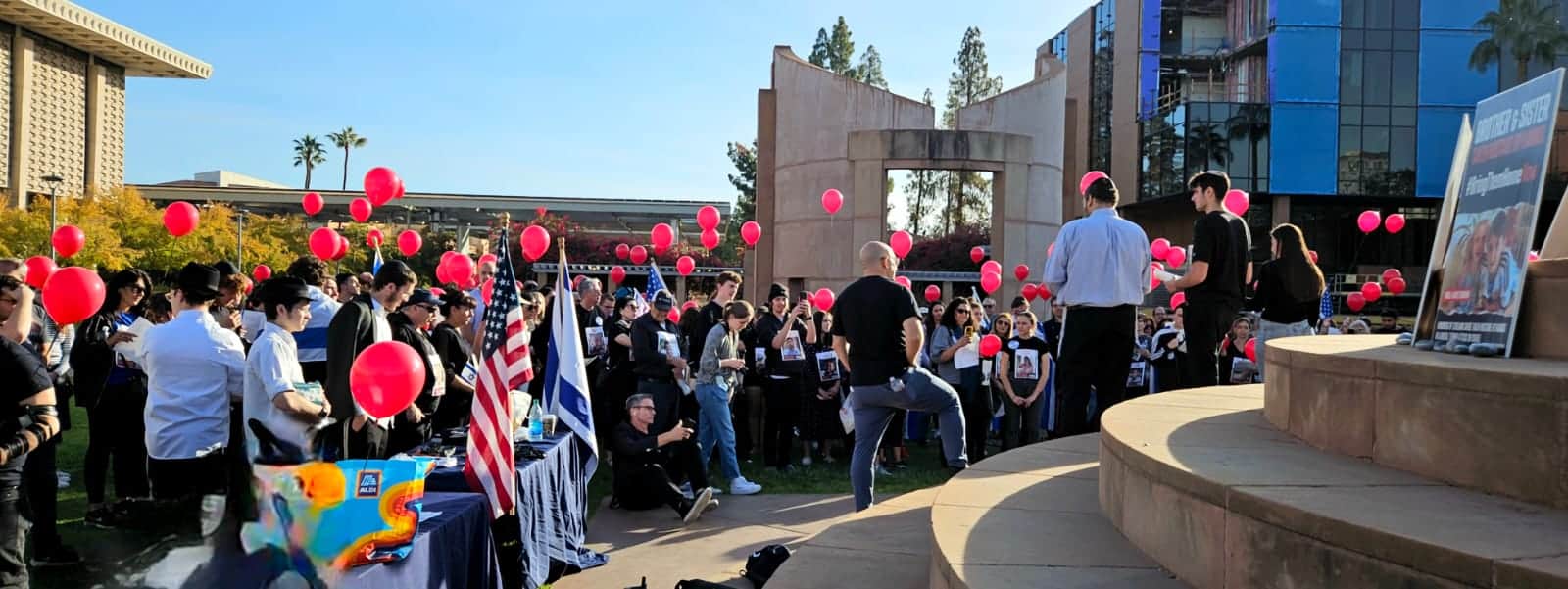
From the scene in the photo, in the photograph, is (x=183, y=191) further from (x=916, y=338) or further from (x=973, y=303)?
(x=916, y=338)

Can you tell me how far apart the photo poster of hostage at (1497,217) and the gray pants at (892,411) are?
279 cm

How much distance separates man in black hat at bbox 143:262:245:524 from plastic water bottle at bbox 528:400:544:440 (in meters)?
1.90

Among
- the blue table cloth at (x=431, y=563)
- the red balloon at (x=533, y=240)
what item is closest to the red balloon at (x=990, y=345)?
the red balloon at (x=533, y=240)

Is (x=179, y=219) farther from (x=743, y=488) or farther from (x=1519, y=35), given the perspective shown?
(x=1519, y=35)

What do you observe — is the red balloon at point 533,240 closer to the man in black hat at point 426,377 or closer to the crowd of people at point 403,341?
the crowd of people at point 403,341

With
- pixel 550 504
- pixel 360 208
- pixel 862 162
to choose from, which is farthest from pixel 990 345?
pixel 862 162

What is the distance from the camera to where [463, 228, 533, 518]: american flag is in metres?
5.40

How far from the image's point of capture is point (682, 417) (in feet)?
34.7

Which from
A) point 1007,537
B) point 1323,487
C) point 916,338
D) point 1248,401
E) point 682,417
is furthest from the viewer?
point 682,417

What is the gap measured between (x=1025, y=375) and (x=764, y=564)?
6.29 metres

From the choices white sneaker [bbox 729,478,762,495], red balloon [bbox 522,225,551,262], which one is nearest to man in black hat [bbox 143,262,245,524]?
white sneaker [bbox 729,478,762,495]

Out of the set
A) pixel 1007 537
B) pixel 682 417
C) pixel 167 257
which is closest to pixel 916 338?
pixel 1007 537

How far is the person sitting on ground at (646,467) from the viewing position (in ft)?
27.6

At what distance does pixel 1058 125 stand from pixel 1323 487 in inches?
1031
